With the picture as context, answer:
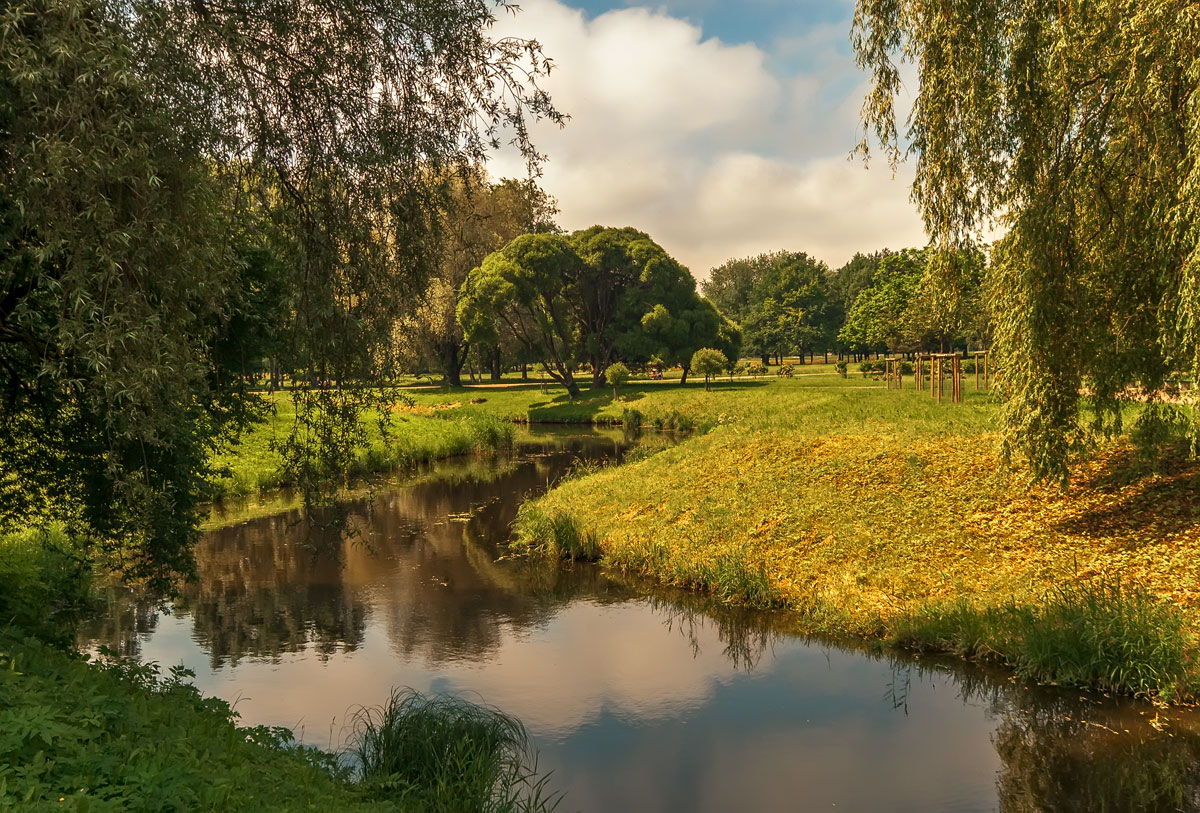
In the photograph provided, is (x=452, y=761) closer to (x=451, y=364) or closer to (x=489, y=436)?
(x=489, y=436)

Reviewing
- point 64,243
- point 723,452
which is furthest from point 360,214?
point 723,452

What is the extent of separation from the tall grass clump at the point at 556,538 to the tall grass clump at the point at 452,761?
8.83m

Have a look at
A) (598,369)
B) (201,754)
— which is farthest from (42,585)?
(598,369)

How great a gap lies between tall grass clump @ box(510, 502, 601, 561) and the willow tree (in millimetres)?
9808

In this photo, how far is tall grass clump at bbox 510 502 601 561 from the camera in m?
19.7

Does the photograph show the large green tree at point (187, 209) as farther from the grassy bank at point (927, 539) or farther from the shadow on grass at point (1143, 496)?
the shadow on grass at point (1143, 496)

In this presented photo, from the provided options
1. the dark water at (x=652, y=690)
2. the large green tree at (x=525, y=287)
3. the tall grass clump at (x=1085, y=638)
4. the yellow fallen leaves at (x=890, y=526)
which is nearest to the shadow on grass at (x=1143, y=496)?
the yellow fallen leaves at (x=890, y=526)

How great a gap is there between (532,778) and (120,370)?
22.5 ft

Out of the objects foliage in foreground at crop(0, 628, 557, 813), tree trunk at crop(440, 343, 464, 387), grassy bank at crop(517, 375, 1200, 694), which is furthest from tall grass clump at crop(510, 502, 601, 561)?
tree trunk at crop(440, 343, 464, 387)

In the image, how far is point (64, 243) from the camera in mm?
6059

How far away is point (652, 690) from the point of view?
12461mm

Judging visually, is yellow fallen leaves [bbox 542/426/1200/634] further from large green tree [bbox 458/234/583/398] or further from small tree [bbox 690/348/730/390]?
small tree [bbox 690/348/730/390]

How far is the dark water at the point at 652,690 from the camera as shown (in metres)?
9.52

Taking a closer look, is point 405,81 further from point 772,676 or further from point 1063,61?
point 1063,61
